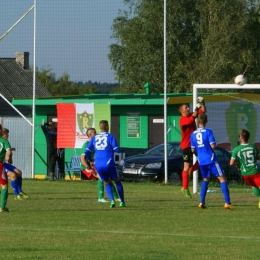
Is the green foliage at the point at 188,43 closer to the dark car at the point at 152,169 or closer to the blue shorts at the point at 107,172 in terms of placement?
the dark car at the point at 152,169

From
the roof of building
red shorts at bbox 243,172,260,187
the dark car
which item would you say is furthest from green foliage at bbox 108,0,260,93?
red shorts at bbox 243,172,260,187

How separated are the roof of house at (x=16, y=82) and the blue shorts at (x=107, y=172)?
3903 centimetres

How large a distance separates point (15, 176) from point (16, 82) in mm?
40063

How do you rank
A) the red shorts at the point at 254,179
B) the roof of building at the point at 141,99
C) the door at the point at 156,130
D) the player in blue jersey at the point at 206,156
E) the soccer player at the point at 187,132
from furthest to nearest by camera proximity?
the door at the point at 156,130
the roof of building at the point at 141,99
the soccer player at the point at 187,132
the red shorts at the point at 254,179
the player in blue jersey at the point at 206,156

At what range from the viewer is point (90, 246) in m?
11.5

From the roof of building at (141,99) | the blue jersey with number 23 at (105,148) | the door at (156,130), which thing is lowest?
the blue jersey with number 23 at (105,148)

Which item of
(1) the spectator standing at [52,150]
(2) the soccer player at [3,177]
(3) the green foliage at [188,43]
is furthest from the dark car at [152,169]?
(3) the green foliage at [188,43]

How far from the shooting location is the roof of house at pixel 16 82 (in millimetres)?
57344

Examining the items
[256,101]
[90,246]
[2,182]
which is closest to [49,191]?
[2,182]

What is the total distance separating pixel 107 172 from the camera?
1778 cm

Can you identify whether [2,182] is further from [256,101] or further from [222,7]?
[222,7]

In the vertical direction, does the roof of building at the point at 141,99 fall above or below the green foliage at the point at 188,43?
below

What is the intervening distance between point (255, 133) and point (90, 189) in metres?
7.06

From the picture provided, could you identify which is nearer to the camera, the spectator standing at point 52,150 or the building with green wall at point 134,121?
the spectator standing at point 52,150
